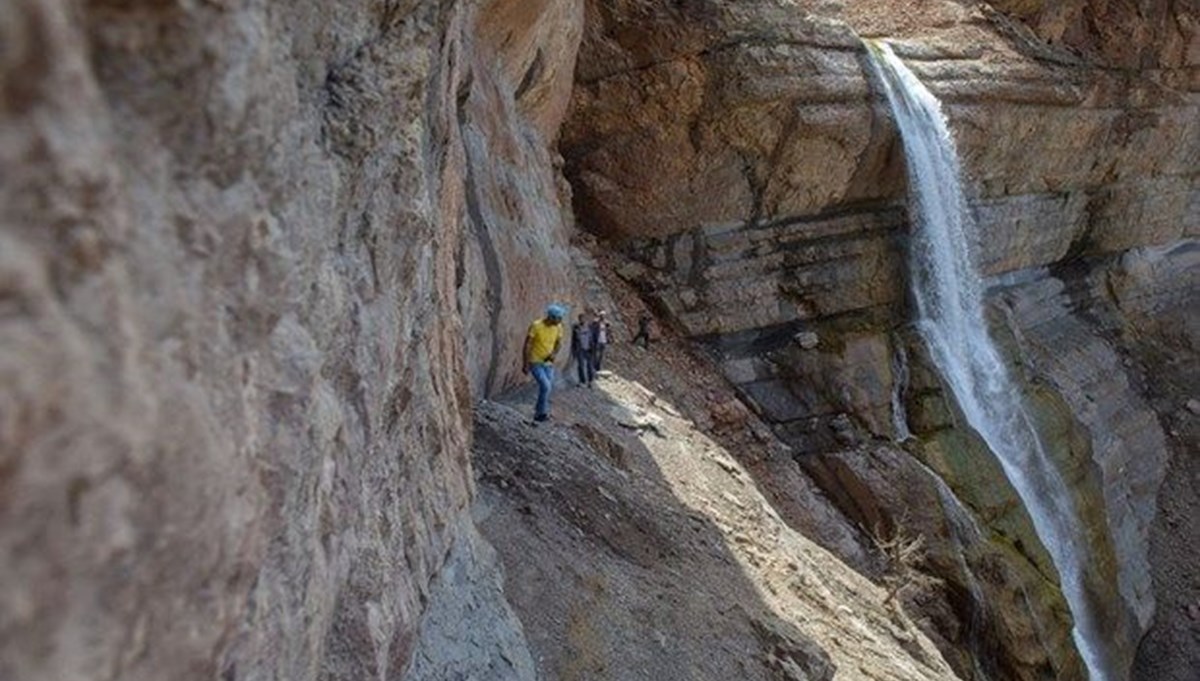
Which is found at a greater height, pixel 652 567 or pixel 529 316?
pixel 529 316

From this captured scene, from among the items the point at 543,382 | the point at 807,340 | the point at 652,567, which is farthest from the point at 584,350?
the point at 807,340

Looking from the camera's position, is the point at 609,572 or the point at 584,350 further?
the point at 584,350

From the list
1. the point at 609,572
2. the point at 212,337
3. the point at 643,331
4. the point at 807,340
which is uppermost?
the point at 212,337

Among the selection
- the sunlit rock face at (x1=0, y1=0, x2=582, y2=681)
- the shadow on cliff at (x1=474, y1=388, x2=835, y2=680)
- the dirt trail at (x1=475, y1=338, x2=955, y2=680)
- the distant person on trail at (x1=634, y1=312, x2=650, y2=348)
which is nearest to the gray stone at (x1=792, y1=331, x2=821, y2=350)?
the distant person on trail at (x1=634, y1=312, x2=650, y2=348)

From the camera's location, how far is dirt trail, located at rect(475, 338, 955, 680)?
7352mm

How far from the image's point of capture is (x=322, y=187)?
357 cm

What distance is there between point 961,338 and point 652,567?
521 inches

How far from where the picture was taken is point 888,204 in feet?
62.2

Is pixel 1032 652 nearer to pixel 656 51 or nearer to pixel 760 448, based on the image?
pixel 760 448

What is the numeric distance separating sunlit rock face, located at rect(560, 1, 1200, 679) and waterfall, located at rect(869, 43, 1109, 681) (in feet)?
1.27

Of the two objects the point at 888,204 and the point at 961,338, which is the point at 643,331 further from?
the point at 961,338

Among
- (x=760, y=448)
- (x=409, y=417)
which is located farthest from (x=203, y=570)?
(x=760, y=448)

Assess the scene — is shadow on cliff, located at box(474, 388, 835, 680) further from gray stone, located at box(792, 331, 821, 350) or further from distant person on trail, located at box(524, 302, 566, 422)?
gray stone, located at box(792, 331, 821, 350)

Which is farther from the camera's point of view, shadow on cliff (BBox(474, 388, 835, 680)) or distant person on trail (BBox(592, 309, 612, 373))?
distant person on trail (BBox(592, 309, 612, 373))
